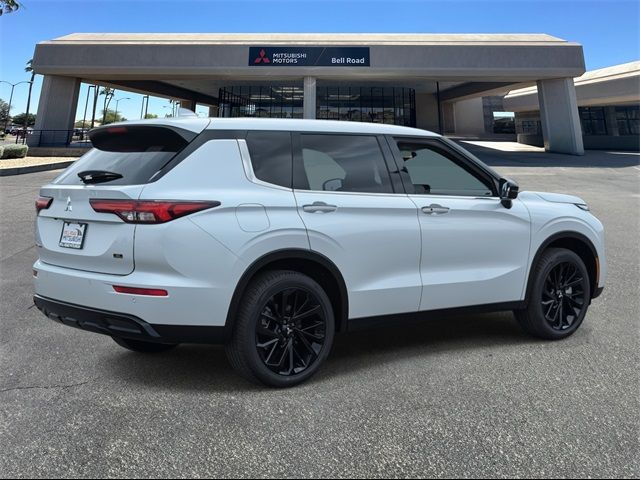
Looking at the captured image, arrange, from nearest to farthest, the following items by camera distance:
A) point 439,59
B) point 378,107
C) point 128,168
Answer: point 128,168 → point 439,59 → point 378,107

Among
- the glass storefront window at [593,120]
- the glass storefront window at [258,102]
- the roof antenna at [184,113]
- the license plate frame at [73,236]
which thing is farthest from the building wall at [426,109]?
the license plate frame at [73,236]

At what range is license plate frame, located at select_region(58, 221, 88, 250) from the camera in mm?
2887

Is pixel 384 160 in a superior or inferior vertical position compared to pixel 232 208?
superior

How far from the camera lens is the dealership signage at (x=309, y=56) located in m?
26.3

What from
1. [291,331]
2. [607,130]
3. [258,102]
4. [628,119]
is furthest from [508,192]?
[607,130]

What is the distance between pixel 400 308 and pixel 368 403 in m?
0.77

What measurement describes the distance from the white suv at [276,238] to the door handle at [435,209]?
0.04ft

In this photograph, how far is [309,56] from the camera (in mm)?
26516

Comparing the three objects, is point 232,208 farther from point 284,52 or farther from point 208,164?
point 284,52

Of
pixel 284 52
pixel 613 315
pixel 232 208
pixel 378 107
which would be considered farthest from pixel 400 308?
pixel 378 107

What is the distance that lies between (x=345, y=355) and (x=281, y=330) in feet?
2.92

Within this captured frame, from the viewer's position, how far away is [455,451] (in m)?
2.40

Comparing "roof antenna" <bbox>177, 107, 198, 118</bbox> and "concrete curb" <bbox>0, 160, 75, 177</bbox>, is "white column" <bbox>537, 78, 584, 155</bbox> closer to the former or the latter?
"concrete curb" <bbox>0, 160, 75, 177</bbox>

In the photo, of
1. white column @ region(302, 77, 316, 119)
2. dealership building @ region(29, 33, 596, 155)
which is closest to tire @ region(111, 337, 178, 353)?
dealership building @ region(29, 33, 596, 155)
